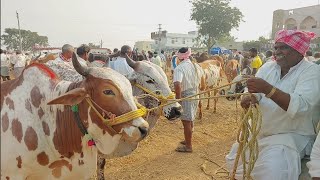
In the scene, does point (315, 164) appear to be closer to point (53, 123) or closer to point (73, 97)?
point (73, 97)

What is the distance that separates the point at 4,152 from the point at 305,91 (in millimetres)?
2656

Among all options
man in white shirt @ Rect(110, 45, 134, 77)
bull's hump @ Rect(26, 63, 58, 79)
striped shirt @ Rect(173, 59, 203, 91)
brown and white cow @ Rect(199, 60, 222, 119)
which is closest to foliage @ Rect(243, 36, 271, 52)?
brown and white cow @ Rect(199, 60, 222, 119)

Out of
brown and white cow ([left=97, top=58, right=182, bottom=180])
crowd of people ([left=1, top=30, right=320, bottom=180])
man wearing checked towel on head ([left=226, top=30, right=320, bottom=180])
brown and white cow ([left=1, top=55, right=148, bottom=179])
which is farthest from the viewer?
brown and white cow ([left=97, top=58, right=182, bottom=180])

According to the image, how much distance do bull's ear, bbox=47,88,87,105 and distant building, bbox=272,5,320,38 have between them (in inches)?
1508

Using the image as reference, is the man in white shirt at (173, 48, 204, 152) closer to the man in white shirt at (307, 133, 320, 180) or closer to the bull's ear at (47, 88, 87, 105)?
the man in white shirt at (307, 133, 320, 180)

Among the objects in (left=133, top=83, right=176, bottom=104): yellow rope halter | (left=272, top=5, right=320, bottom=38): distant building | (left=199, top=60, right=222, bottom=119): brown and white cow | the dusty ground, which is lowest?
the dusty ground

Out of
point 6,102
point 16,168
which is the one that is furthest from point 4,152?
point 6,102

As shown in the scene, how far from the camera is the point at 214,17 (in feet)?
114

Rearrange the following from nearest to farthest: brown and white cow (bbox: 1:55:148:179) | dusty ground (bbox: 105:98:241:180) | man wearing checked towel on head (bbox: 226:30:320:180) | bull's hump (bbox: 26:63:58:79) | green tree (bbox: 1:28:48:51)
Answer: brown and white cow (bbox: 1:55:148:179) < bull's hump (bbox: 26:63:58:79) < man wearing checked towel on head (bbox: 226:30:320:180) < dusty ground (bbox: 105:98:241:180) < green tree (bbox: 1:28:48:51)

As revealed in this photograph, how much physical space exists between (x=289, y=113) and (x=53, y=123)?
2.07 m

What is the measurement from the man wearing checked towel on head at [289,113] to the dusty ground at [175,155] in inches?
98.1

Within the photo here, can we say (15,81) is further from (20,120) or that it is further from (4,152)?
(4,152)

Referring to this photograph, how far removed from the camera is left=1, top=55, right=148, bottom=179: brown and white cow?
2445 mm

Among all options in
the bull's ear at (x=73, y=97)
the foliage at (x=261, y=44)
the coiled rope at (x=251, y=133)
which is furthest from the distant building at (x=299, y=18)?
the bull's ear at (x=73, y=97)
